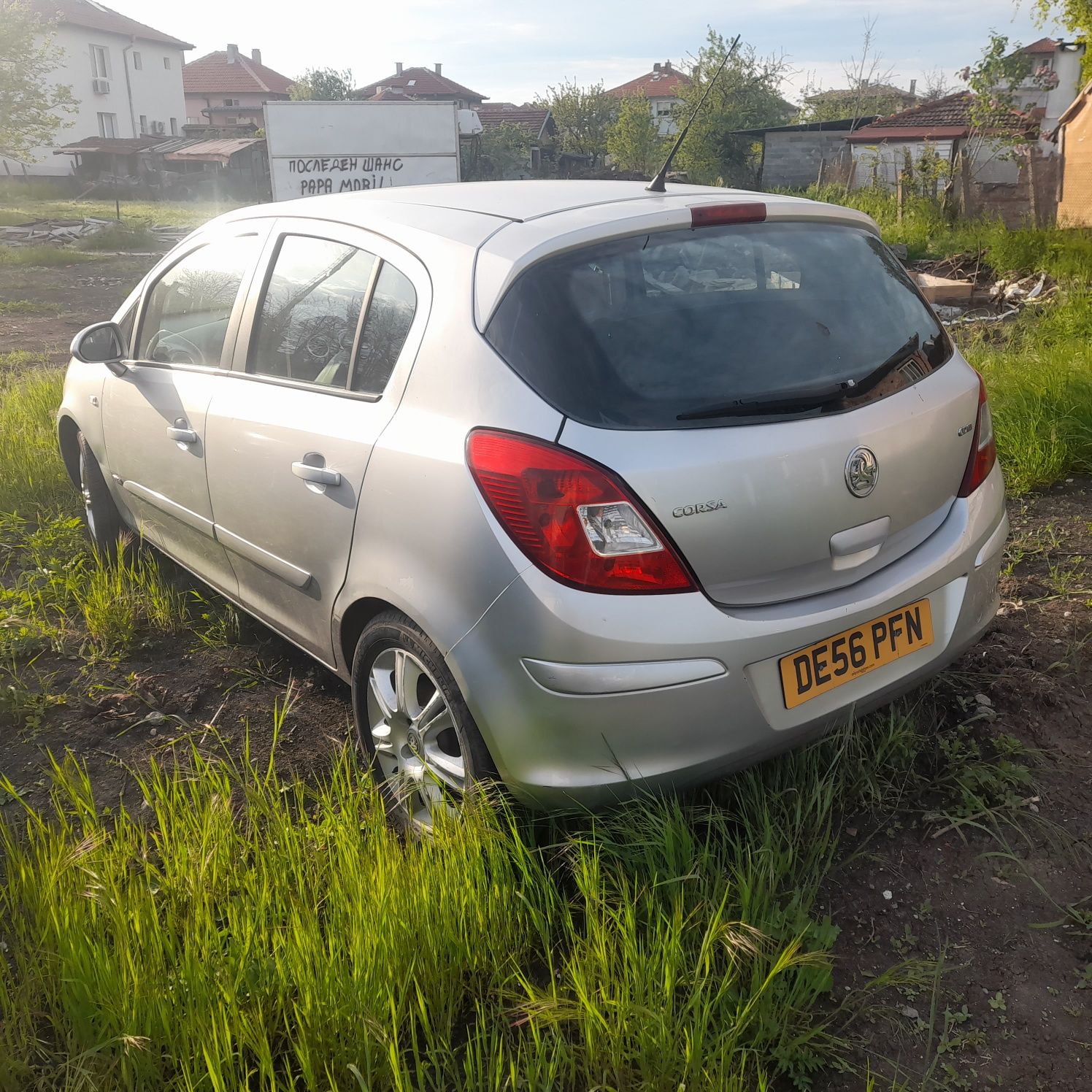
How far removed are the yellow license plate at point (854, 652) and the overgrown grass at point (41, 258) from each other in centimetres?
2477

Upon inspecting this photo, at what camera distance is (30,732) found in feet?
11.5

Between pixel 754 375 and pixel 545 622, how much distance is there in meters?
0.79

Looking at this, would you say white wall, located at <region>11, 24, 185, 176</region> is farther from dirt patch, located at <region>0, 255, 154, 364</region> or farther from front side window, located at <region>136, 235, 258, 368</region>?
front side window, located at <region>136, 235, 258, 368</region>

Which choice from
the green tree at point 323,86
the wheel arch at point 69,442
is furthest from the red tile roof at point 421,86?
the wheel arch at point 69,442

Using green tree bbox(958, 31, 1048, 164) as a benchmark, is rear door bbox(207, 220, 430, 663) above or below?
below

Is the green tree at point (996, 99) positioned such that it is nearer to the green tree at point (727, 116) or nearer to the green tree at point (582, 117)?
the green tree at point (727, 116)

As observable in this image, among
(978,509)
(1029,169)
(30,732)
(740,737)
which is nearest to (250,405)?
(30,732)

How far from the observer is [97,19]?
66.0 meters

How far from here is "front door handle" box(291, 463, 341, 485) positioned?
9.07 feet

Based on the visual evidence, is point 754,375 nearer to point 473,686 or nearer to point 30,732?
point 473,686

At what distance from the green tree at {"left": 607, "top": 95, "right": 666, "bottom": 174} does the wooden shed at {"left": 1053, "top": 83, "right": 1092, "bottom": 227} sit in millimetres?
45172

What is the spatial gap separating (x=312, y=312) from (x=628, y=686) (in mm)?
1689

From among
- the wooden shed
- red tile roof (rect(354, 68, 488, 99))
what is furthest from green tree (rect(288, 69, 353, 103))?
the wooden shed

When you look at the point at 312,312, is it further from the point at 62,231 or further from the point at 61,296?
the point at 62,231
